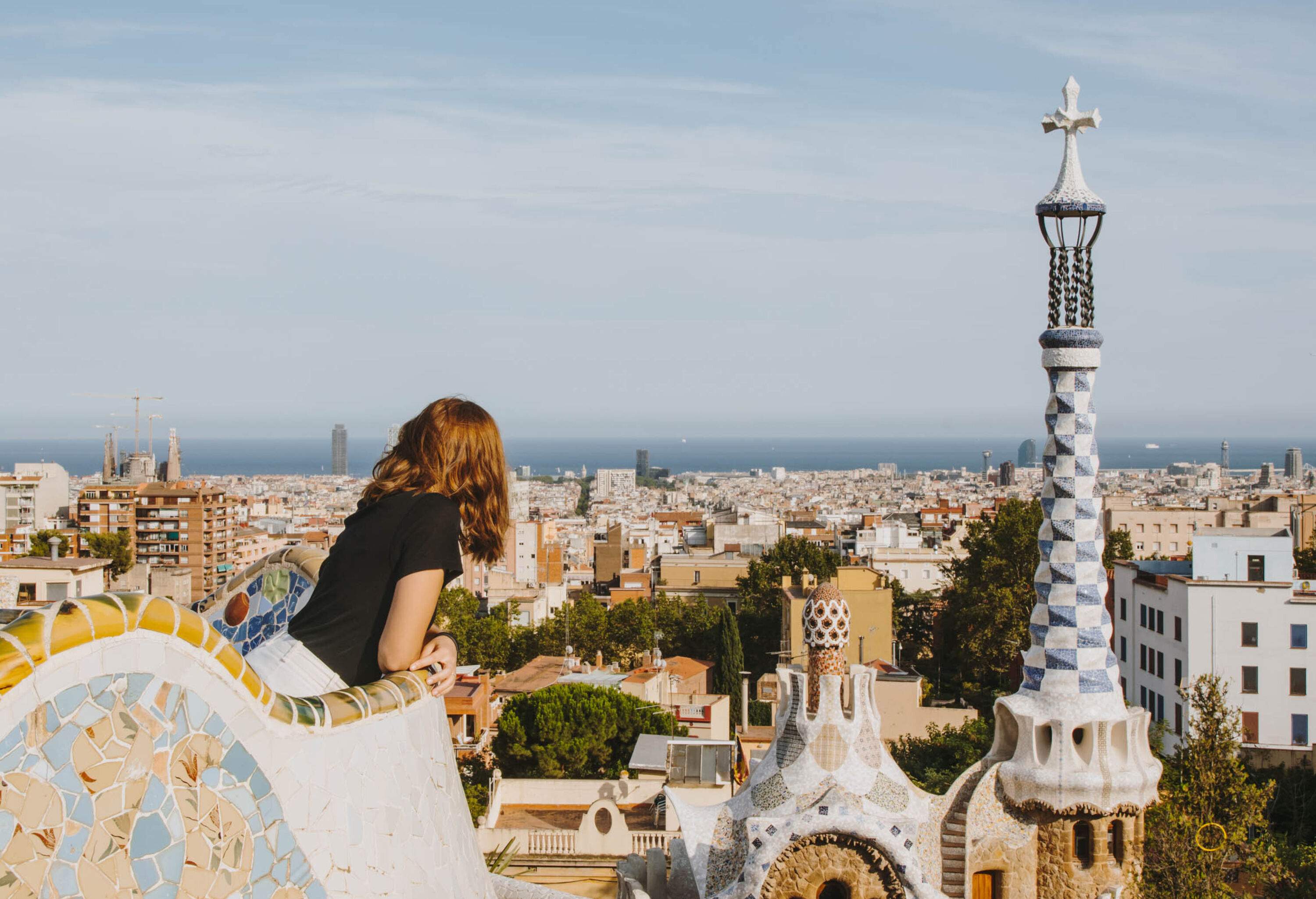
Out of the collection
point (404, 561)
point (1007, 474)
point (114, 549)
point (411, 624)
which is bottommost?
point (114, 549)

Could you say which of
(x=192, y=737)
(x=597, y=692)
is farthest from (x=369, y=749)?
(x=597, y=692)

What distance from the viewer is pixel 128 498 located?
162 ft

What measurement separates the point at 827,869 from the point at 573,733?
11179 mm

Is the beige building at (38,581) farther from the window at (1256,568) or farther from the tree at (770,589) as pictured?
the window at (1256,568)

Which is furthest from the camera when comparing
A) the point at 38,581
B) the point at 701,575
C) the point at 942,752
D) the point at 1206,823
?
the point at 701,575

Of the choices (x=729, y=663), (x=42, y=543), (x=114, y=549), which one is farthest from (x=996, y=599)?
(x=42, y=543)

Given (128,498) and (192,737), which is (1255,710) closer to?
(192,737)

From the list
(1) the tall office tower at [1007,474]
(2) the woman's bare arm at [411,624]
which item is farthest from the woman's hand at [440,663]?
(1) the tall office tower at [1007,474]

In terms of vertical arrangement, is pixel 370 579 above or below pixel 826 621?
above

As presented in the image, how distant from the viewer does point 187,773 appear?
172cm

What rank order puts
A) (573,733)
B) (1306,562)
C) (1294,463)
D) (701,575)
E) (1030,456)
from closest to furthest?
(573,733) < (1306,562) < (701,575) < (1294,463) < (1030,456)

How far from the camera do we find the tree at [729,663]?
27.4 m

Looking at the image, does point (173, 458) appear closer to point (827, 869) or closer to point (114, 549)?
point (114, 549)

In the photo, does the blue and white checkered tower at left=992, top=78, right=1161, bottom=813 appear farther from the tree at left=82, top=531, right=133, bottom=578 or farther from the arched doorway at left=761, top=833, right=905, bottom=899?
the tree at left=82, top=531, right=133, bottom=578
